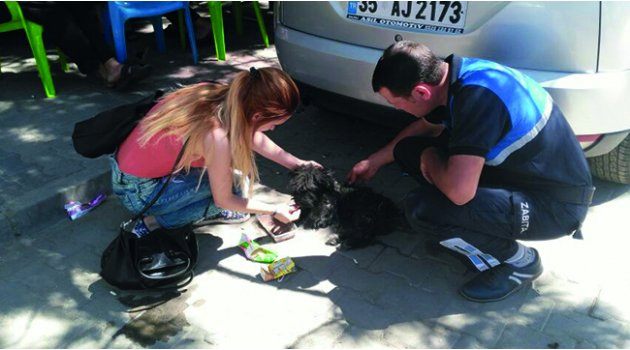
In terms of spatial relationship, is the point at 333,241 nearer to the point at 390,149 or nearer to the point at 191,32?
the point at 390,149

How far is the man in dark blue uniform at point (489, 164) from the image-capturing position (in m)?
2.22

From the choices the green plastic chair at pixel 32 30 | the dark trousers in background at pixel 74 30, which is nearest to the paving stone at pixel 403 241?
the dark trousers in background at pixel 74 30

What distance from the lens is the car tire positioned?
3033mm

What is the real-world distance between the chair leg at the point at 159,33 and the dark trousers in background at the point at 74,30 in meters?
0.86

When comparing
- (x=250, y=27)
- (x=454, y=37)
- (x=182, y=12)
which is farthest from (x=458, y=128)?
(x=250, y=27)

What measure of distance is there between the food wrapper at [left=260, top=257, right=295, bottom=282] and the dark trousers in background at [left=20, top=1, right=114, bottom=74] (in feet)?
9.16

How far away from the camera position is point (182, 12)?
5.58 metres

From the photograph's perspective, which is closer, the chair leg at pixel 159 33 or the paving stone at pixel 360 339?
the paving stone at pixel 360 339

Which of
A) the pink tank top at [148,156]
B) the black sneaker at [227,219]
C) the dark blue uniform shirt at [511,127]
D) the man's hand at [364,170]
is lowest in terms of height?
the black sneaker at [227,219]

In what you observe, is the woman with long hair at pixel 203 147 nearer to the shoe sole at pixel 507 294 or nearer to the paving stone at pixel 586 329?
the shoe sole at pixel 507 294

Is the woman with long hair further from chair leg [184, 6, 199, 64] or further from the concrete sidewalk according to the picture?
chair leg [184, 6, 199, 64]

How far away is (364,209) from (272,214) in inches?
19.5

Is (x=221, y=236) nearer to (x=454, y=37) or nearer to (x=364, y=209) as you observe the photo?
(x=364, y=209)

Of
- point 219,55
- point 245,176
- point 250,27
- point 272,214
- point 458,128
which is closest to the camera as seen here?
point 458,128
